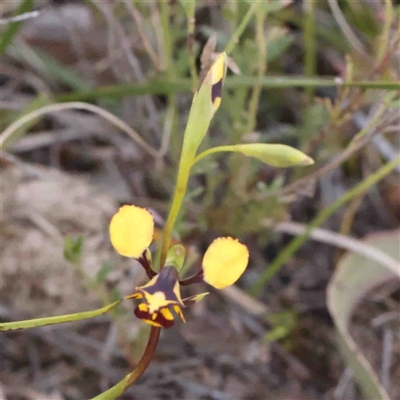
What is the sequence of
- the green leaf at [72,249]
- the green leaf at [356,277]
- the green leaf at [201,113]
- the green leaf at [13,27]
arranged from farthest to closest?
the green leaf at [356,277] → the green leaf at [13,27] → the green leaf at [72,249] → the green leaf at [201,113]

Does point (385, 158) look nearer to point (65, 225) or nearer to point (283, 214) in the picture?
point (283, 214)

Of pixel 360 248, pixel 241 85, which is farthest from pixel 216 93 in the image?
pixel 360 248

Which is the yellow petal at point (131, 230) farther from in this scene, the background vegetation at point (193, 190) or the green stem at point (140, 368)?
the background vegetation at point (193, 190)

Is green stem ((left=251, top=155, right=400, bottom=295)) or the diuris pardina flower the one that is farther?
green stem ((left=251, top=155, right=400, bottom=295))

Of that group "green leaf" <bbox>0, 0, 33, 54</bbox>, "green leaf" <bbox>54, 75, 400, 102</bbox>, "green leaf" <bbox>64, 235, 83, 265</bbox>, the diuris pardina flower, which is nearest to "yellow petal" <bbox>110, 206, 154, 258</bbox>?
the diuris pardina flower

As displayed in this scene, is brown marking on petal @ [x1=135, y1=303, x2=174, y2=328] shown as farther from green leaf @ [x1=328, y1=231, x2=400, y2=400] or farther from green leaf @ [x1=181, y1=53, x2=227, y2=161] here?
green leaf @ [x1=328, y1=231, x2=400, y2=400]

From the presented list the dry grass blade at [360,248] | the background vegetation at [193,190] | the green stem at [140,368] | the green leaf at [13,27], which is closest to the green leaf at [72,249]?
the background vegetation at [193,190]

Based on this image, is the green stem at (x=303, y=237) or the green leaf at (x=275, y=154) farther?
the green stem at (x=303, y=237)
